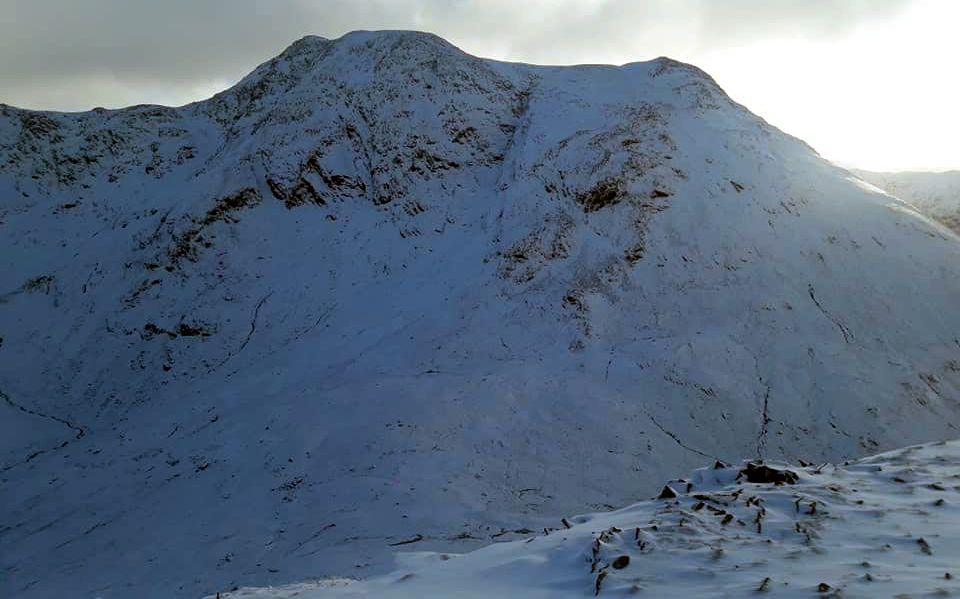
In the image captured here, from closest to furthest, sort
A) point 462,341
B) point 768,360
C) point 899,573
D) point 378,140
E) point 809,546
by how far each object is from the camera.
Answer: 1. point 899,573
2. point 809,546
3. point 768,360
4. point 462,341
5. point 378,140

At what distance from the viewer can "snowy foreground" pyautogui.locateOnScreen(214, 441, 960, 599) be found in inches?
195

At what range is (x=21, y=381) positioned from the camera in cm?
2255

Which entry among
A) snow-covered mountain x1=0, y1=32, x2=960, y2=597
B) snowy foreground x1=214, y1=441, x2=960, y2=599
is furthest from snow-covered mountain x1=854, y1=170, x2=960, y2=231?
snowy foreground x1=214, y1=441, x2=960, y2=599

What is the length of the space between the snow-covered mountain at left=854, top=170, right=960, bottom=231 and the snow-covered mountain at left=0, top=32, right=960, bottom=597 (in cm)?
341

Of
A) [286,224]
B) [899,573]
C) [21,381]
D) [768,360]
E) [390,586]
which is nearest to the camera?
[899,573]

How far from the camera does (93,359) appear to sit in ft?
74.7

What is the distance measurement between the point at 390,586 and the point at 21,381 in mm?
22194

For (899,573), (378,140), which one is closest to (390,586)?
(899,573)

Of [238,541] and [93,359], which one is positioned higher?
[93,359]

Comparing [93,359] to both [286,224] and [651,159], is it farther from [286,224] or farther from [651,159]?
[651,159]

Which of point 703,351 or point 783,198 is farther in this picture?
point 783,198

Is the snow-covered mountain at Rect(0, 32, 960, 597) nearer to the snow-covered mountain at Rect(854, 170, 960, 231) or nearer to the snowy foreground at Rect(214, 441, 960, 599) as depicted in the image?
the snow-covered mountain at Rect(854, 170, 960, 231)

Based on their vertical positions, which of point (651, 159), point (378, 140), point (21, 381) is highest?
point (378, 140)

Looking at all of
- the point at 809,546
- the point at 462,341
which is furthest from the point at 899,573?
the point at 462,341
